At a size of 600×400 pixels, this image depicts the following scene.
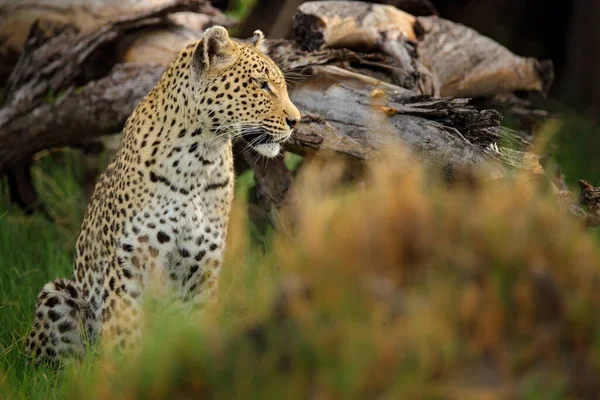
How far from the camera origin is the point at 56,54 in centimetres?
807

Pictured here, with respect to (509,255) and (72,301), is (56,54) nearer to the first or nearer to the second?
(72,301)

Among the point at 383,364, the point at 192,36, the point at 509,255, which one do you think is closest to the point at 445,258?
the point at 509,255

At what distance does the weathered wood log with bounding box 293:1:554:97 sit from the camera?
23.2 feet

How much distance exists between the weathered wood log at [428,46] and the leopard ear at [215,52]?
4.99 feet

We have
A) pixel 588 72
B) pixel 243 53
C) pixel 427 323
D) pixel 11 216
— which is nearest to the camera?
pixel 427 323

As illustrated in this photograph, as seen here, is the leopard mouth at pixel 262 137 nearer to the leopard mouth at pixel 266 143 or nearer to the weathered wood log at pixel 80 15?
the leopard mouth at pixel 266 143

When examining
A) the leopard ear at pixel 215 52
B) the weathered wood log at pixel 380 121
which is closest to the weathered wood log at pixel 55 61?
the weathered wood log at pixel 380 121

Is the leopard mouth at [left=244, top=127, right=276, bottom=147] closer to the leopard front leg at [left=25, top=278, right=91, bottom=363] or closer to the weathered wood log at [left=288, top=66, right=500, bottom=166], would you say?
the weathered wood log at [left=288, top=66, right=500, bottom=166]

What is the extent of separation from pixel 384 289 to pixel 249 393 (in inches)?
22.2

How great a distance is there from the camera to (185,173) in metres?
5.71

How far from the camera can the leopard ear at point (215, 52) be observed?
18.1 feet

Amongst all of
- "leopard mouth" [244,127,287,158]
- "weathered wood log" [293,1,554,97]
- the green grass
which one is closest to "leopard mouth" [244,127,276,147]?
"leopard mouth" [244,127,287,158]

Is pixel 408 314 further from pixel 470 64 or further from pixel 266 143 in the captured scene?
pixel 470 64

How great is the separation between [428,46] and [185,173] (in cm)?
276
